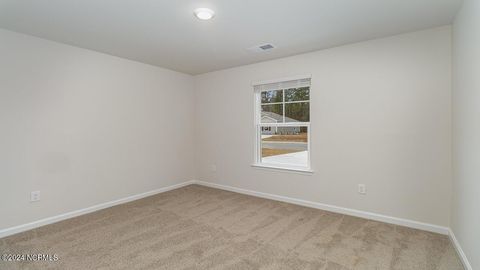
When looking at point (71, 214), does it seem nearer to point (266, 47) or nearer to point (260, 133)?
point (260, 133)

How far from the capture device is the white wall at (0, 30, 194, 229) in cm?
268

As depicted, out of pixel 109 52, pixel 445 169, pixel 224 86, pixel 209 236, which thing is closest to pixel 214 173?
pixel 224 86

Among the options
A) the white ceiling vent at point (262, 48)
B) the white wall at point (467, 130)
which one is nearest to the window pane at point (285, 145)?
the white ceiling vent at point (262, 48)

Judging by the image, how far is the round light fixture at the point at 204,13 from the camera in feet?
7.31

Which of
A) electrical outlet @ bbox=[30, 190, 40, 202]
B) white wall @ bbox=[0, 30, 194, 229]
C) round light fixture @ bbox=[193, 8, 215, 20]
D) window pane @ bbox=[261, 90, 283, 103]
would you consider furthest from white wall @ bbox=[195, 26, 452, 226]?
electrical outlet @ bbox=[30, 190, 40, 202]

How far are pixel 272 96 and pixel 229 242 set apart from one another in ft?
7.97

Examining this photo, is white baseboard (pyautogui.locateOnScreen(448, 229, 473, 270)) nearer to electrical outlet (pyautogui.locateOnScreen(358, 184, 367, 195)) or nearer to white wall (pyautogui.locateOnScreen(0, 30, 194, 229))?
electrical outlet (pyautogui.locateOnScreen(358, 184, 367, 195))

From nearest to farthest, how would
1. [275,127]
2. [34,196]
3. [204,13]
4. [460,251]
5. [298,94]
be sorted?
[460,251] → [204,13] → [34,196] → [298,94] → [275,127]

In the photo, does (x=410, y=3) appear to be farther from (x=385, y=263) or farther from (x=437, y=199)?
(x=385, y=263)

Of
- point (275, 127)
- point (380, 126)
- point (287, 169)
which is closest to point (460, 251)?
point (380, 126)

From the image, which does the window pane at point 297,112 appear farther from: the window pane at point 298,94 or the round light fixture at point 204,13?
the round light fixture at point 204,13

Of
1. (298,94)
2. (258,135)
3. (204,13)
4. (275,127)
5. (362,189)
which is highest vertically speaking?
(204,13)

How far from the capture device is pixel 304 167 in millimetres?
3641

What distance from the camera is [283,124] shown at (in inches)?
151
